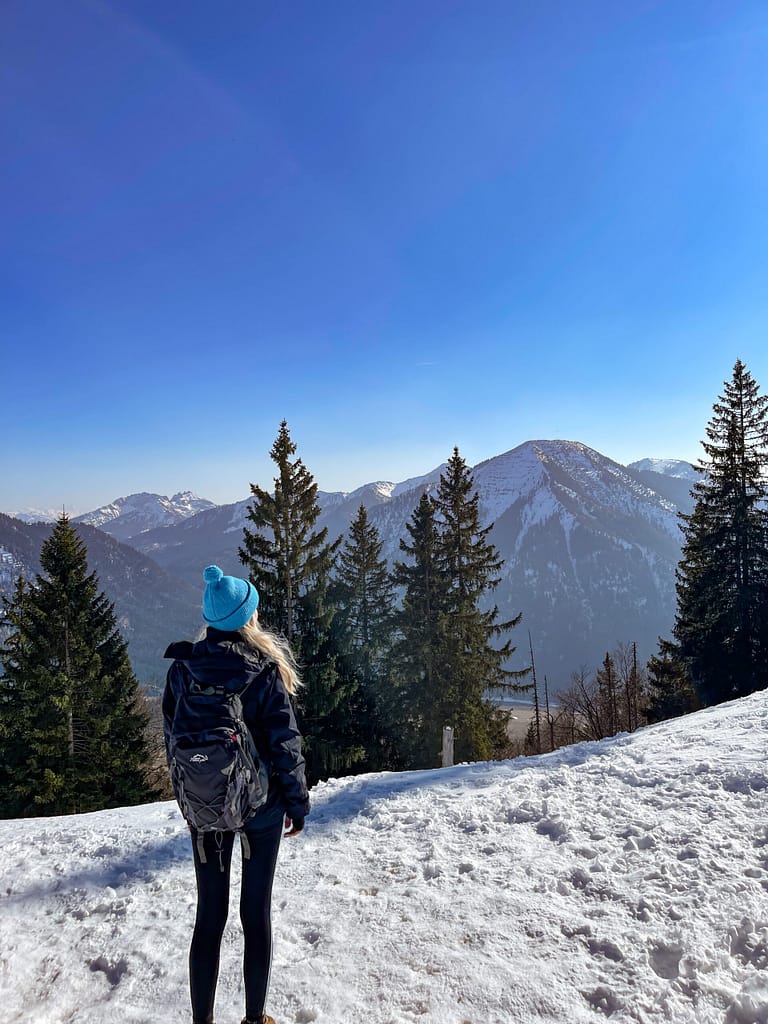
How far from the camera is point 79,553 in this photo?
1902cm

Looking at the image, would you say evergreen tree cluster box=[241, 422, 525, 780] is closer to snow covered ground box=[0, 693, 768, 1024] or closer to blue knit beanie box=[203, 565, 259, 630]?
snow covered ground box=[0, 693, 768, 1024]

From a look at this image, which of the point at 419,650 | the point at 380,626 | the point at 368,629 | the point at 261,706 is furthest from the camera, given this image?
the point at 368,629

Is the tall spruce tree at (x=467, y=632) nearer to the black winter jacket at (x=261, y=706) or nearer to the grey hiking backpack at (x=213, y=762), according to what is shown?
the black winter jacket at (x=261, y=706)

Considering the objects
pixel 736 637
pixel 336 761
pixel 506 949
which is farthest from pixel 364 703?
pixel 506 949

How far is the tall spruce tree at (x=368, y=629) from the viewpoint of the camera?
71.2 ft

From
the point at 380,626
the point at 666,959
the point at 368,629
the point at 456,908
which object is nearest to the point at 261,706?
the point at 456,908

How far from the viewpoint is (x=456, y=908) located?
3834 millimetres

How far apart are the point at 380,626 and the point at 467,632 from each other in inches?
157

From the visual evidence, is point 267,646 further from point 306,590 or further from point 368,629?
point 368,629

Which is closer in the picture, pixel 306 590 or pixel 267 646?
pixel 267 646

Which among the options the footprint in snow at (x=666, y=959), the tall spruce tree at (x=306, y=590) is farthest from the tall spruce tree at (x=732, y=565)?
the footprint in snow at (x=666, y=959)

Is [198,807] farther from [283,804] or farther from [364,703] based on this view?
[364,703]

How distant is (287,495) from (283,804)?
17.4m

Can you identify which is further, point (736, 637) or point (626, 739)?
point (736, 637)
